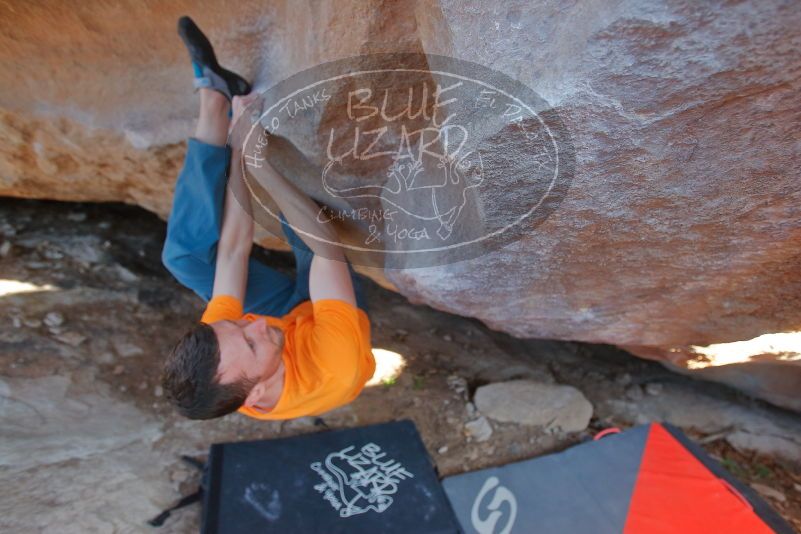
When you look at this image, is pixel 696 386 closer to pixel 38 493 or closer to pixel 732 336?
pixel 732 336

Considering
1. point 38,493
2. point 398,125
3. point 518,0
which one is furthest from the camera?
point 38,493

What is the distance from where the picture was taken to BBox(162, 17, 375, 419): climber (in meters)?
1.20

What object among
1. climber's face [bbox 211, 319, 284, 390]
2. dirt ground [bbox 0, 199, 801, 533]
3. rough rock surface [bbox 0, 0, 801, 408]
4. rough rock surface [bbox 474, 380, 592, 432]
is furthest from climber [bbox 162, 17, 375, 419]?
→ rough rock surface [bbox 474, 380, 592, 432]

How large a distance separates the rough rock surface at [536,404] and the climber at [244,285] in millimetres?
811

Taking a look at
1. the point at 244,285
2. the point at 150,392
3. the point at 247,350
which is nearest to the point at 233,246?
the point at 244,285

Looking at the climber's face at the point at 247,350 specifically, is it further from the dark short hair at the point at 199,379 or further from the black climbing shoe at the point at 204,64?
the black climbing shoe at the point at 204,64

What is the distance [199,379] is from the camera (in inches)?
44.4

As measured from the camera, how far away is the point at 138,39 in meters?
1.66

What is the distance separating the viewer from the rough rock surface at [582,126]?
80cm

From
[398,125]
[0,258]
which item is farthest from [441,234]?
[0,258]

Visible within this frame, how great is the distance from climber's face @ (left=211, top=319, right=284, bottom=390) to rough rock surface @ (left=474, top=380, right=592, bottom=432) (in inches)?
44.2

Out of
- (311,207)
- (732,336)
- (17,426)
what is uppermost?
(311,207)

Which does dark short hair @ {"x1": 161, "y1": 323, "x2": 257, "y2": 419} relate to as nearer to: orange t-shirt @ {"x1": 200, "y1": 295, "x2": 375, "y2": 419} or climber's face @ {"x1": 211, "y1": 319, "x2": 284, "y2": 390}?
climber's face @ {"x1": 211, "y1": 319, "x2": 284, "y2": 390}

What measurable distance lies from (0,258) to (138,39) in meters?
1.26
